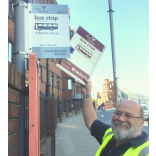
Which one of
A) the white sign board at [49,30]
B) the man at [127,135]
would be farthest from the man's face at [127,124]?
the white sign board at [49,30]

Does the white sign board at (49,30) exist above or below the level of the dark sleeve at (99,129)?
above

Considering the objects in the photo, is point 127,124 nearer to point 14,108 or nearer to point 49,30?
point 14,108

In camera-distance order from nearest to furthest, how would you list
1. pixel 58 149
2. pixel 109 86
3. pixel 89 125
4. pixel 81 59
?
pixel 81 59 → pixel 89 125 → pixel 58 149 → pixel 109 86

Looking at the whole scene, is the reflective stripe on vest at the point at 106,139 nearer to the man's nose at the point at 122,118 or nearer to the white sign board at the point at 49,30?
the man's nose at the point at 122,118

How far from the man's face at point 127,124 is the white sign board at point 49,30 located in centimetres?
91

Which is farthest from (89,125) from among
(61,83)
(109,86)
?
(109,86)

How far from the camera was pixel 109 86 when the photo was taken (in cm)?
8712

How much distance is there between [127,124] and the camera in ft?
6.73

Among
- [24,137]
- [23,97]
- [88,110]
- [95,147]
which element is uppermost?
[23,97]

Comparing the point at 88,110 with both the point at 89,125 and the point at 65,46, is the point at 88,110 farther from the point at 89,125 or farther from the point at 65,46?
the point at 65,46

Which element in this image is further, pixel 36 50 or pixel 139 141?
pixel 36 50

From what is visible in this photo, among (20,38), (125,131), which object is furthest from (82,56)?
(125,131)

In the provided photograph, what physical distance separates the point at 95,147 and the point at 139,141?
7.32m

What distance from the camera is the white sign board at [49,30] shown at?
8.18 ft
